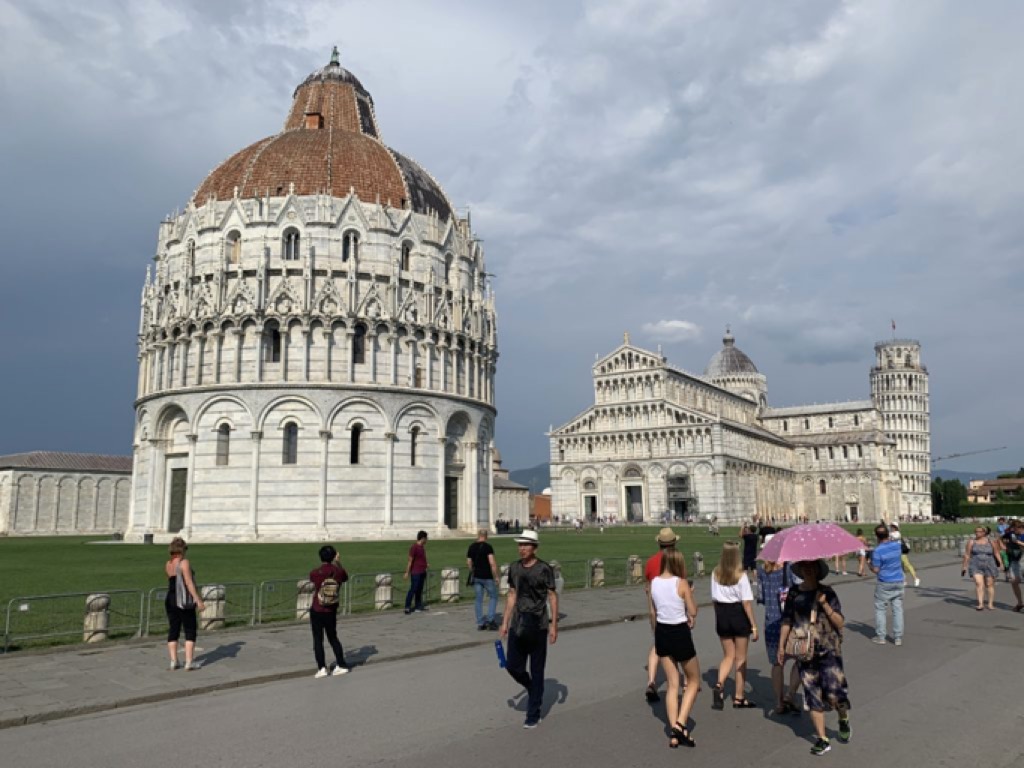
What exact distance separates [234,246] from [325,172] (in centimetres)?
726

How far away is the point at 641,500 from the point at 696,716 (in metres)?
91.3

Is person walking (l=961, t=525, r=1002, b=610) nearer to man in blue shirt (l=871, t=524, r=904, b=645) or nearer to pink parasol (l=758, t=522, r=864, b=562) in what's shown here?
man in blue shirt (l=871, t=524, r=904, b=645)

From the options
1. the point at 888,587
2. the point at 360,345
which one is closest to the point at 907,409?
the point at 360,345

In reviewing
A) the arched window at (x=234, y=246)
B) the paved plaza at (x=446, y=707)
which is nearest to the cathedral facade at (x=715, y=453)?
the arched window at (x=234, y=246)

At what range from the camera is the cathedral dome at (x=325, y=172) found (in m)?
49.0

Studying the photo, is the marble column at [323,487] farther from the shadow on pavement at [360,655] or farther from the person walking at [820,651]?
the person walking at [820,651]

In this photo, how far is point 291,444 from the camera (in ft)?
145

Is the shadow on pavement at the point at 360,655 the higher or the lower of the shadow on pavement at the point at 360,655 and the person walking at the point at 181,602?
the lower

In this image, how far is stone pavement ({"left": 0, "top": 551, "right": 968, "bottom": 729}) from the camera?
30.3 ft

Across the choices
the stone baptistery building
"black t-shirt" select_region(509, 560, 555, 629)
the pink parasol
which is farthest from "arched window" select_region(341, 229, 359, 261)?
the pink parasol

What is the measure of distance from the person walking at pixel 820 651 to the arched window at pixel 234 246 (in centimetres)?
4423

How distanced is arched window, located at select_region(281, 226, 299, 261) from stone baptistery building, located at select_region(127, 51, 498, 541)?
87 millimetres

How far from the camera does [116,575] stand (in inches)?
883

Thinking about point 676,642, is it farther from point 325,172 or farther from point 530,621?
point 325,172
